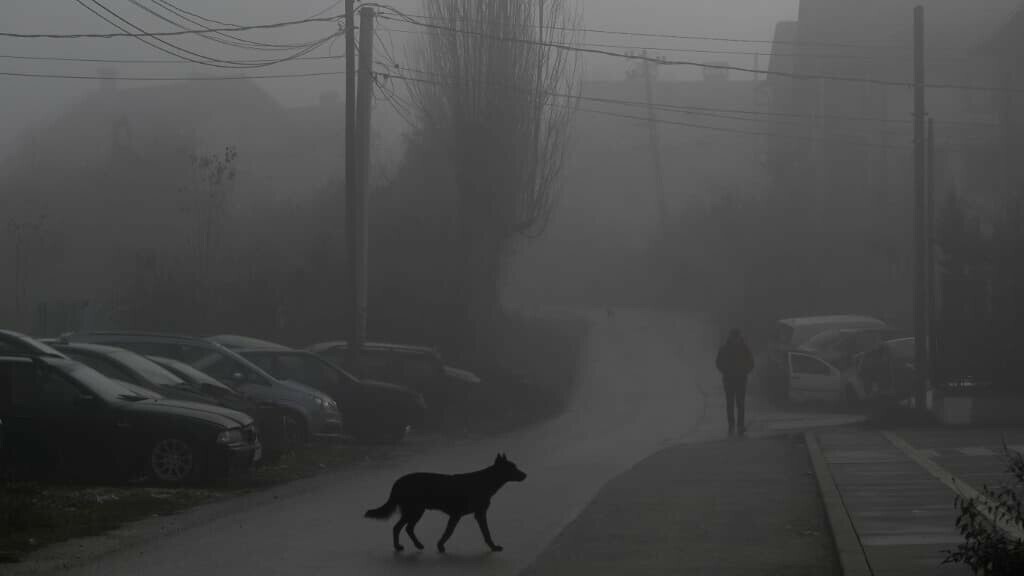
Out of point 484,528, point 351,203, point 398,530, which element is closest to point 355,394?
point 351,203

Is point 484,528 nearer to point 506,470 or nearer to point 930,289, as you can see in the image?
point 506,470

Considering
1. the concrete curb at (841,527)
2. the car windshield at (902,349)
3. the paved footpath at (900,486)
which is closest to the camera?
the concrete curb at (841,527)

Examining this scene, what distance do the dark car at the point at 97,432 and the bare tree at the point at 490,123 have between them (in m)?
20.2

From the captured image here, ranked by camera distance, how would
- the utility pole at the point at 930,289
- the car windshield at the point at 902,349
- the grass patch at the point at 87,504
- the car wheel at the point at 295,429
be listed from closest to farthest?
the grass patch at the point at 87,504
the car wheel at the point at 295,429
the utility pole at the point at 930,289
the car windshield at the point at 902,349

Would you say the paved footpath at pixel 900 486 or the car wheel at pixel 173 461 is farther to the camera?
the car wheel at pixel 173 461

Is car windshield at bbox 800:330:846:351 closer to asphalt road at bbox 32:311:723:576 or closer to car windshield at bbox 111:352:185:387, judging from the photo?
asphalt road at bbox 32:311:723:576

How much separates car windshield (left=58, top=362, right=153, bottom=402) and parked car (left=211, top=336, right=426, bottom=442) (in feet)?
23.2

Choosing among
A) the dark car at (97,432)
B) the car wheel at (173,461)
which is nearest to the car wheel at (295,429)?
the dark car at (97,432)

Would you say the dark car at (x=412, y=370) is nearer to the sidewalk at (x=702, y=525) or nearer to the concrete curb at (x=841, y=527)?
the sidewalk at (x=702, y=525)

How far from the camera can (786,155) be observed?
57969 millimetres

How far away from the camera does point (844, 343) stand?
36.9m

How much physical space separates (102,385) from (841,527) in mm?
8494

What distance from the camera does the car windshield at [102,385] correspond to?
15297 mm

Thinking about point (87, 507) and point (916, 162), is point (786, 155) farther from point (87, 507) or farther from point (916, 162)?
point (87, 507)
